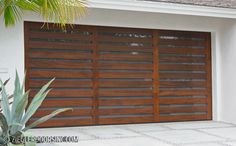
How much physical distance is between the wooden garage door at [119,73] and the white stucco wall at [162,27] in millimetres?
236

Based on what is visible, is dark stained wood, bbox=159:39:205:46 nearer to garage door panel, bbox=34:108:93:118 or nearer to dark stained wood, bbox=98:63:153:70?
dark stained wood, bbox=98:63:153:70

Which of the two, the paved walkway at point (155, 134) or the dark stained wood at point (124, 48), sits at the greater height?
the dark stained wood at point (124, 48)

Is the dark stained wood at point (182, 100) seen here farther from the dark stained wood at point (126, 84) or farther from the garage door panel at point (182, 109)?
the dark stained wood at point (126, 84)

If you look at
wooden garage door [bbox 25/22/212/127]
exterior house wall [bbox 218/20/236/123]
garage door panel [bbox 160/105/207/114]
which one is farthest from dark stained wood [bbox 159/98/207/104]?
exterior house wall [bbox 218/20/236/123]

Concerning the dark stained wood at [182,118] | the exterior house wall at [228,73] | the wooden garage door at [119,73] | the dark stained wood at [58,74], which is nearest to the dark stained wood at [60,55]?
the wooden garage door at [119,73]

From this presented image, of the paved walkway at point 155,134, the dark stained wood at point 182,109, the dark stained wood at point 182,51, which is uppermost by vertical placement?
the dark stained wood at point 182,51

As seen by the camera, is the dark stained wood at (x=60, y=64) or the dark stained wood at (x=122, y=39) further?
the dark stained wood at (x=122, y=39)

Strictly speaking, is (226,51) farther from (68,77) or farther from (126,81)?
(68,77)

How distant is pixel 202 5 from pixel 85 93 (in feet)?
12.7

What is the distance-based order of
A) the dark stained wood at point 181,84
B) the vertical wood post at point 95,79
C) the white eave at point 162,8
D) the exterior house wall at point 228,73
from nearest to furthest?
1. the white eave at point 162,8
2. the vertical wood post at point 95,79
3. the exterior house wall at point 228,73
4. the dark stained wood at point 181,84

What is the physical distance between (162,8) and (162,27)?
1163mm

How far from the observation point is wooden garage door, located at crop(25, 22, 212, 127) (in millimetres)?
10000

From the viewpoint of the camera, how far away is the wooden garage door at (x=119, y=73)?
10000 millimetres

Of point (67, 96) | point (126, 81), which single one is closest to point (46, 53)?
point (67, 96)
